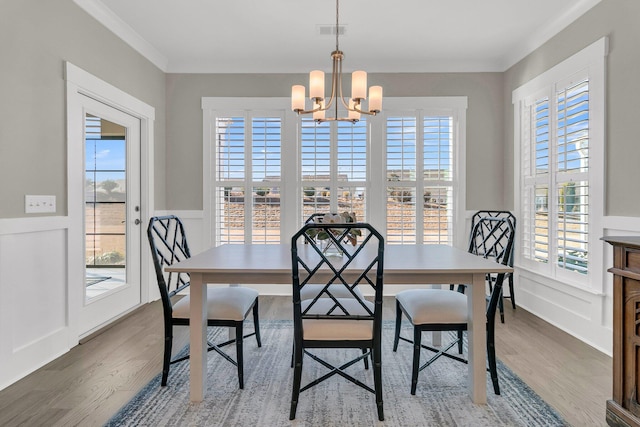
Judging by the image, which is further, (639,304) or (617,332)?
(617,332)

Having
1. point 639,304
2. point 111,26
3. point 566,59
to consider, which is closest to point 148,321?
point 111,26

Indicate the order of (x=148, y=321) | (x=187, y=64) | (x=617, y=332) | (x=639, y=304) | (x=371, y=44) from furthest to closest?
(x=187, y=64) → (x=371, y=44) → (x=148, y=321) → (x=617, y=332) → (x=639, y=304)

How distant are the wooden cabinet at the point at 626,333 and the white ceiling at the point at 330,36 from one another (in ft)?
7.34

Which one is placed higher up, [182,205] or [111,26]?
[111,26]

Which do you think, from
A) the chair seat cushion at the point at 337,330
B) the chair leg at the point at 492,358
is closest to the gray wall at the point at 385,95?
the chair leg at the point at 492,358

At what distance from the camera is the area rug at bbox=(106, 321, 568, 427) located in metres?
1.83

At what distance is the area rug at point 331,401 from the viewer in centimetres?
183

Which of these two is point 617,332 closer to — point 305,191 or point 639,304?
point 639,304

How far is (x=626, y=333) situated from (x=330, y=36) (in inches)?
123

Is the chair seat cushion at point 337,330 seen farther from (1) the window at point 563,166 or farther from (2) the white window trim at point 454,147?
(2) the white window trim at point 454,147

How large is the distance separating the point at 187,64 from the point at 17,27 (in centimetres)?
207

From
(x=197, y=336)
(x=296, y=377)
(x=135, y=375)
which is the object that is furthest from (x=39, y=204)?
(x=296, y=377)

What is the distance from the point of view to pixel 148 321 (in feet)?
10.9

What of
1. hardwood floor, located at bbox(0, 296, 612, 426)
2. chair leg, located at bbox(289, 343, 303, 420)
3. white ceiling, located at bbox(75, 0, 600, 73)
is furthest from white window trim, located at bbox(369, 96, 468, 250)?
chair leg, located at bbox(289, 343, 303, 420)
